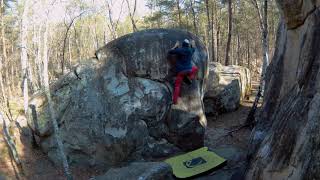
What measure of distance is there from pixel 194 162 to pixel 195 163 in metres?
0.07

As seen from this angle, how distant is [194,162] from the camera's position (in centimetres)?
995

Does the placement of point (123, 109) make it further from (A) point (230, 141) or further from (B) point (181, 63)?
(A) point (230, 141)

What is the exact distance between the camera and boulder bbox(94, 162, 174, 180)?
26.6 ft

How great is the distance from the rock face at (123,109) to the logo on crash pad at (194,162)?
6.25ft

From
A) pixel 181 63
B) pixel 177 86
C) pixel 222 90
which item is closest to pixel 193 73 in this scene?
pixel 181 63

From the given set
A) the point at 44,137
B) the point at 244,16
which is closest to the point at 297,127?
the point at 44,137

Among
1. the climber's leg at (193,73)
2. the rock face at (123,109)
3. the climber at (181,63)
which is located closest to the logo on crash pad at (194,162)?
the rock face at (123,109)

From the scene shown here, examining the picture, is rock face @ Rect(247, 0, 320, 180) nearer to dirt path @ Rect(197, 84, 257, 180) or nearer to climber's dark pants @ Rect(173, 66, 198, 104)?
dirt path @ Rect(197, 84, 257, 180)

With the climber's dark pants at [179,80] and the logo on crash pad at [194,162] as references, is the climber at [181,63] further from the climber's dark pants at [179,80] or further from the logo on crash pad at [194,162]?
the logo on crash pad at [194,162]

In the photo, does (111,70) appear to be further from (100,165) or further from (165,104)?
(100,165)

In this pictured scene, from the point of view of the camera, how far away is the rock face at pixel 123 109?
458 inches

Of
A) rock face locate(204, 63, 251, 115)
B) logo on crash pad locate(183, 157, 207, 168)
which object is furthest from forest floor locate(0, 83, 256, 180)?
rock face locate(204, 63, 251, 115)

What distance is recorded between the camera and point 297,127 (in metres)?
5.61

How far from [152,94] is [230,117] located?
555 centimetres
